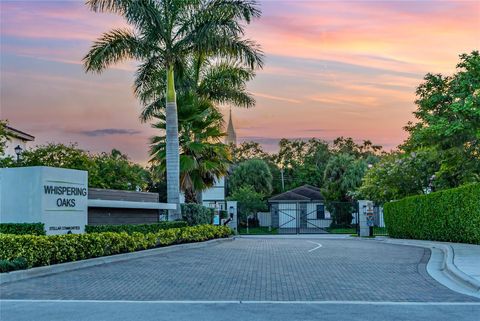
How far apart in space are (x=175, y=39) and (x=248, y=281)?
15.5m

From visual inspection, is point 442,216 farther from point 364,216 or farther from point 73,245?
point 73,245

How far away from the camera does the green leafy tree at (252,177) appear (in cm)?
6038

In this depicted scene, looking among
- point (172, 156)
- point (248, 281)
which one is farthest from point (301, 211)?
point (248, 281)

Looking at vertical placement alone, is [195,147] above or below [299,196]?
above

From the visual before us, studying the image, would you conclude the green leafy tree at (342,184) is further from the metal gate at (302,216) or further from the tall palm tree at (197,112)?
the tall palm tree at (197,112)

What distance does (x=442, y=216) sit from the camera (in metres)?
24.5

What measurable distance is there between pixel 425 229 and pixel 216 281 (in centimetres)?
1616

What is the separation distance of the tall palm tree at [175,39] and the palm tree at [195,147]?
179 inches

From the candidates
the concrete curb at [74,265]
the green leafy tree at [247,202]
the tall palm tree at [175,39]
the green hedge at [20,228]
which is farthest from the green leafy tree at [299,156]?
the green hedge at [20,228]

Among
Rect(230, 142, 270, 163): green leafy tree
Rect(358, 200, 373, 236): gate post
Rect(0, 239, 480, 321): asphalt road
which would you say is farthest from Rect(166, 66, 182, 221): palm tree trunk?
Rect(230, 142, 270, 163): green leafy tree

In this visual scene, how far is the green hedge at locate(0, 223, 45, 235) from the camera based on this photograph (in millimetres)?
16031

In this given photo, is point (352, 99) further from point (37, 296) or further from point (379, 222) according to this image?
point (379, 222)

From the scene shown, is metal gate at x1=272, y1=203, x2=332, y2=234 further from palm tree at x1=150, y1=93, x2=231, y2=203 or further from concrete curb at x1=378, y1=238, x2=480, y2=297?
concrete curb at x1=378, y1=238, x2=480, y2=297

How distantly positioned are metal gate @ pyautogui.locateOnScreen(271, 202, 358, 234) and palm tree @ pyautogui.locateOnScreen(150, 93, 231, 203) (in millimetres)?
20746
